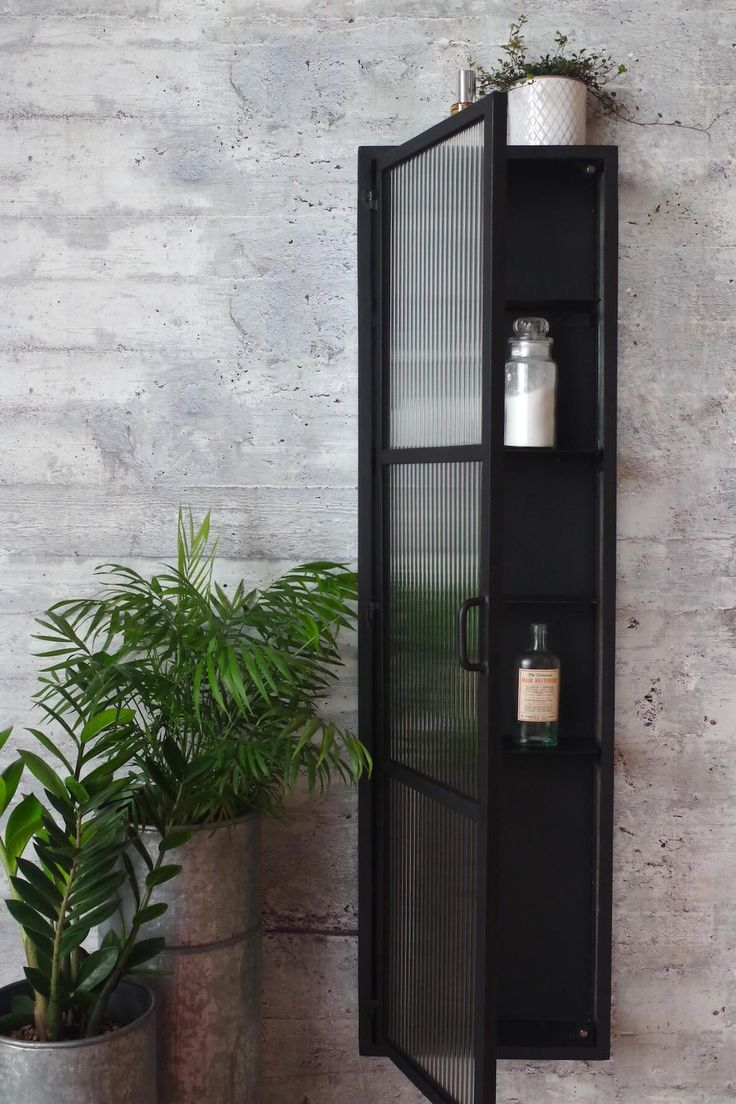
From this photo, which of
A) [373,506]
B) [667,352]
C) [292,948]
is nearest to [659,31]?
[667,352]

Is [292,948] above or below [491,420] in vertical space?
below

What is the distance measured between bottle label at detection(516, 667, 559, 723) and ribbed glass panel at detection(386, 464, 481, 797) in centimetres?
21

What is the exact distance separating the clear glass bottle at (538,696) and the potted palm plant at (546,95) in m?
1.02

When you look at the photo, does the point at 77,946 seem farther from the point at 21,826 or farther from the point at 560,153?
the point at 560,153

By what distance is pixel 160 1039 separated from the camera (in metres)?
1.89

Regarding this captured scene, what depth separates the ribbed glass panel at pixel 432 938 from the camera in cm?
190

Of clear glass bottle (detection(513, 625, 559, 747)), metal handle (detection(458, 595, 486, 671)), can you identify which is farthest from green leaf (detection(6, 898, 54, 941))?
clear glass bottle (detection(513, 625, 559, 747))

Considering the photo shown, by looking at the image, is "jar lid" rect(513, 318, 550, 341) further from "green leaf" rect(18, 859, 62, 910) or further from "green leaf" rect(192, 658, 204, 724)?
"green leaf" rect(18, 859, 62, 910)

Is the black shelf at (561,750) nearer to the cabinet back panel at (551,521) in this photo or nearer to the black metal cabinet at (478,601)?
the black metal cabinet at (478,601)

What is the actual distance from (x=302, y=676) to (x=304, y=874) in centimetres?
57

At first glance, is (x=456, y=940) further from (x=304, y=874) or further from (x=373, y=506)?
(x=373, y=506)

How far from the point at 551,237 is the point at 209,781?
1.35m

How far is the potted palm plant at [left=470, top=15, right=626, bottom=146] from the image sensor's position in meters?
2.03

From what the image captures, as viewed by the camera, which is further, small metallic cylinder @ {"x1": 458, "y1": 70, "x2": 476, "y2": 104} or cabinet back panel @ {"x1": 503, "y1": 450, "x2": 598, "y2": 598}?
cabinet back panel @ {"x1": 503, "y1": 450, "x2": 598, "y2": 598}
